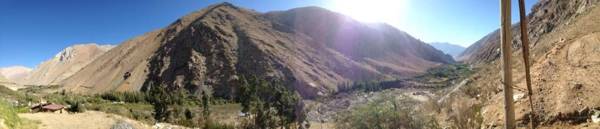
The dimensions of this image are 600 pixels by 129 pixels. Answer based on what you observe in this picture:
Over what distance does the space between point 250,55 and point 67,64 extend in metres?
91.0

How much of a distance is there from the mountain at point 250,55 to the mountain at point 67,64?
21984 mm

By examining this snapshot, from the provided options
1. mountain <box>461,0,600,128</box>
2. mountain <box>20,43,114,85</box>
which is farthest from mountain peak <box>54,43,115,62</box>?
mountain <box>461,0,600,128</box>

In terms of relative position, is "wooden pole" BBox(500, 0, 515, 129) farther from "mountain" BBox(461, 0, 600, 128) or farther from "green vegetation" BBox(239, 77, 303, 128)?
"green vegetation" BBox(239, 77, 303, 128)

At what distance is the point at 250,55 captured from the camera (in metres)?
119

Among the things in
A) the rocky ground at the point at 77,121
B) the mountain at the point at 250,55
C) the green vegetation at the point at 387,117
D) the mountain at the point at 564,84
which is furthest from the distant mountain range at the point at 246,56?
the mountain at the point at 564,84

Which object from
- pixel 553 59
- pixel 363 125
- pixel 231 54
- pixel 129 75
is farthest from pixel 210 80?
pixel 553 59

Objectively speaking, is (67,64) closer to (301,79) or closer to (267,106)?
(301,79)

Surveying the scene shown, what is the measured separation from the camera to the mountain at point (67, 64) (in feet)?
541

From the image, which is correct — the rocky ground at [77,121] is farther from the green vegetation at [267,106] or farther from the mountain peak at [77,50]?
the mountain peak at [77,50]

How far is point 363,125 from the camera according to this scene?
2833 centimetres

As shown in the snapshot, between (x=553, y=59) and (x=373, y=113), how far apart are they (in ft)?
37.5

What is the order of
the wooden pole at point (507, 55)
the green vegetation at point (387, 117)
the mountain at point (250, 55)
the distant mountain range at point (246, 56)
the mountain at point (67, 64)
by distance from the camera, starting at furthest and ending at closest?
the mountain at point (67, 64) → the distant mountain range at point (246, 56) → the mountain at point (250, 55) → the green vegetation at point (387, 117) → the wooden pole at point (507, 55)

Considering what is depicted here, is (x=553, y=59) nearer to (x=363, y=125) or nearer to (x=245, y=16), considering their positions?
(x=363, y=125)

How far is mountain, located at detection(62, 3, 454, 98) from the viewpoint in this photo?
112812mm
